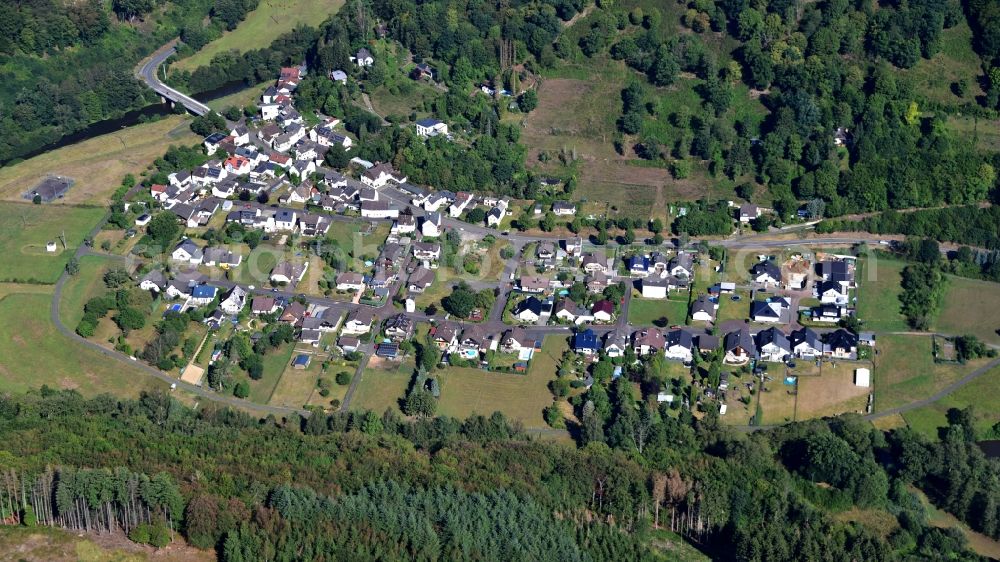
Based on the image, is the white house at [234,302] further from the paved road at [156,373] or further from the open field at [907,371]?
the open field at [907,371]

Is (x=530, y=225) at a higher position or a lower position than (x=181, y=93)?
lower

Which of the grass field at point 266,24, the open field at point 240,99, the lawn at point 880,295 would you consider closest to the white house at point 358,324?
the lawn at point 880,295

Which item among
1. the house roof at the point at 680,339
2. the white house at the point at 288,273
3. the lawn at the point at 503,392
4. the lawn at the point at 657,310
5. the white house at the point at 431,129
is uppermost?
the white house at the point at 431,129

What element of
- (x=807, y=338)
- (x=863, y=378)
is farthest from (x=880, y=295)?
(x=863, y=378)

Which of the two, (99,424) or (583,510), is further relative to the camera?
(99,424)

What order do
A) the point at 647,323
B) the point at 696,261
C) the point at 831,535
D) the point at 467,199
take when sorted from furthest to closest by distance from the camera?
the point at 467,199
the point at 696,261
the point at 647,323
the point at 831,535

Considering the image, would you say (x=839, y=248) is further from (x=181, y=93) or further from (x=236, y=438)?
(x=181, y=93)

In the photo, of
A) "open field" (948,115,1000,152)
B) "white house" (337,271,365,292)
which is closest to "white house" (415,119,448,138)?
"white house" (337,271,365,292)

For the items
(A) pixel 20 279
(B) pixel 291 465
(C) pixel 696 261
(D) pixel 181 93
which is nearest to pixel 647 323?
(C) pixel 696 261
